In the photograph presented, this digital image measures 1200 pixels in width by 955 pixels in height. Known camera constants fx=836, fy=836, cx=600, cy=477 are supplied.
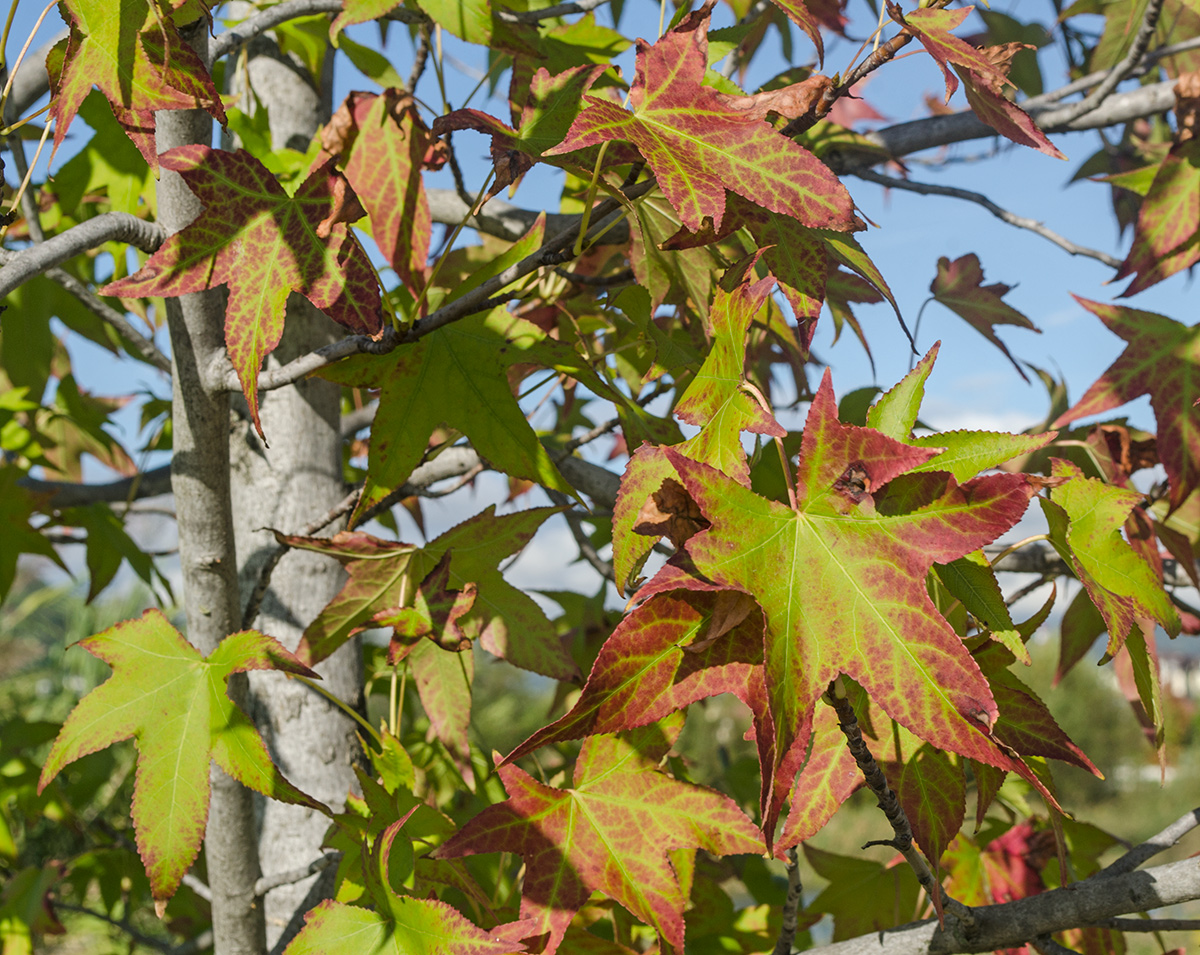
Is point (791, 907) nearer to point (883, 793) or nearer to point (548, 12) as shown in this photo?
point (883, 793)

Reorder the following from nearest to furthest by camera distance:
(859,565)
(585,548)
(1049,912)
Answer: (859,565)
(1049,912)
(585,548)

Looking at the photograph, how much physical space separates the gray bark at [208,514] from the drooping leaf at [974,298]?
0.81m

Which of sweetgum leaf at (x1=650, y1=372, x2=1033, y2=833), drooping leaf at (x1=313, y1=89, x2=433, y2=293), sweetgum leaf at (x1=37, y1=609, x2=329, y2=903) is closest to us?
sweetgum leaf at (x1=650, y1=372, x2=1033, y2=833)

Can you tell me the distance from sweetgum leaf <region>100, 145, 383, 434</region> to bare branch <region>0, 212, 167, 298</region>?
1.5 inches

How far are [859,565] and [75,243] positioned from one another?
0.56 meters

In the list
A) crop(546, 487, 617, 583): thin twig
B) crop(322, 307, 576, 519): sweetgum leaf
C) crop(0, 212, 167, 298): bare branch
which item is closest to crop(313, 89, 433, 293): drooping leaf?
crop(322, 307, 576, 519): sweetgum leaf

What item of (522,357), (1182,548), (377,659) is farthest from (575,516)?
(1182,548)

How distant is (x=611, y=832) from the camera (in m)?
0.66

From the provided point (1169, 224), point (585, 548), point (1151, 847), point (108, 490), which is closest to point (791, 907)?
point (1151, 847)

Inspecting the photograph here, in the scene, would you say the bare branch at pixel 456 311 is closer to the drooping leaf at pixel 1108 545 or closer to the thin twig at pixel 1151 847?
the drooping leaf at pixel 1108 545

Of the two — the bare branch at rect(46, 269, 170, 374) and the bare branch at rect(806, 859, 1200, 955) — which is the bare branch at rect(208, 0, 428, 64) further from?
the bare branch at rect(806, 859, 1200, 955)

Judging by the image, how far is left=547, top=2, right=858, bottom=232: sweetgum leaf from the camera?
536 mm

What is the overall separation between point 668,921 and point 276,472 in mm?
730

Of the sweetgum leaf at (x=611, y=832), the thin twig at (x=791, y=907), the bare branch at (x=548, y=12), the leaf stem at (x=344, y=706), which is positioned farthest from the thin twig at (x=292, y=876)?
the bare branch at (x=548, y=12)
